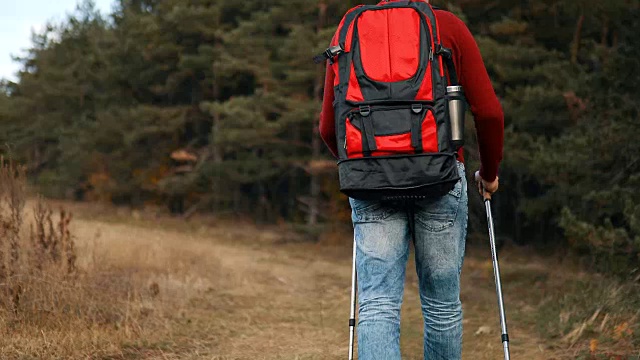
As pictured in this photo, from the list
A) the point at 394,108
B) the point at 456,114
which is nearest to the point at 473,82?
the point at 456,114

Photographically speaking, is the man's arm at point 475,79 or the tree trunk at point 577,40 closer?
the man's arm at point 475,79

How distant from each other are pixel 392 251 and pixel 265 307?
4.30 metres

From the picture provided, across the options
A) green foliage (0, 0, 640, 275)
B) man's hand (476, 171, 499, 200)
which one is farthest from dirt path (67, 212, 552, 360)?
man's hand (476, 171, 499, 200)

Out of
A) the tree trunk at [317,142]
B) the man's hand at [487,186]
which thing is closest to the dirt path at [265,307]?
the man's hand at [487,186]

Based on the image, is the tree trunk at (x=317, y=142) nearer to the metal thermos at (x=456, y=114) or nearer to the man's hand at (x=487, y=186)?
the man's hand at (x=487, y=186)

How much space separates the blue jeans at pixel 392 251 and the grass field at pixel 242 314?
2140 mm

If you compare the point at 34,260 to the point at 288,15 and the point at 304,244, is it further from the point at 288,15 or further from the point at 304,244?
the point at 288,15

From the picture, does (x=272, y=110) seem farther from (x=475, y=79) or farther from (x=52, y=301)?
(x=475, y=79)

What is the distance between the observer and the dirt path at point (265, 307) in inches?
189

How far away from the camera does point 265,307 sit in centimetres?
661

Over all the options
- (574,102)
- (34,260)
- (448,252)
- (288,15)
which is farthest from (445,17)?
(288,15)

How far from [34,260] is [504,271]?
6.92 meters

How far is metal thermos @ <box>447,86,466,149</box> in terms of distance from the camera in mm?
2451

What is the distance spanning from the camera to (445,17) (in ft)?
8.34
